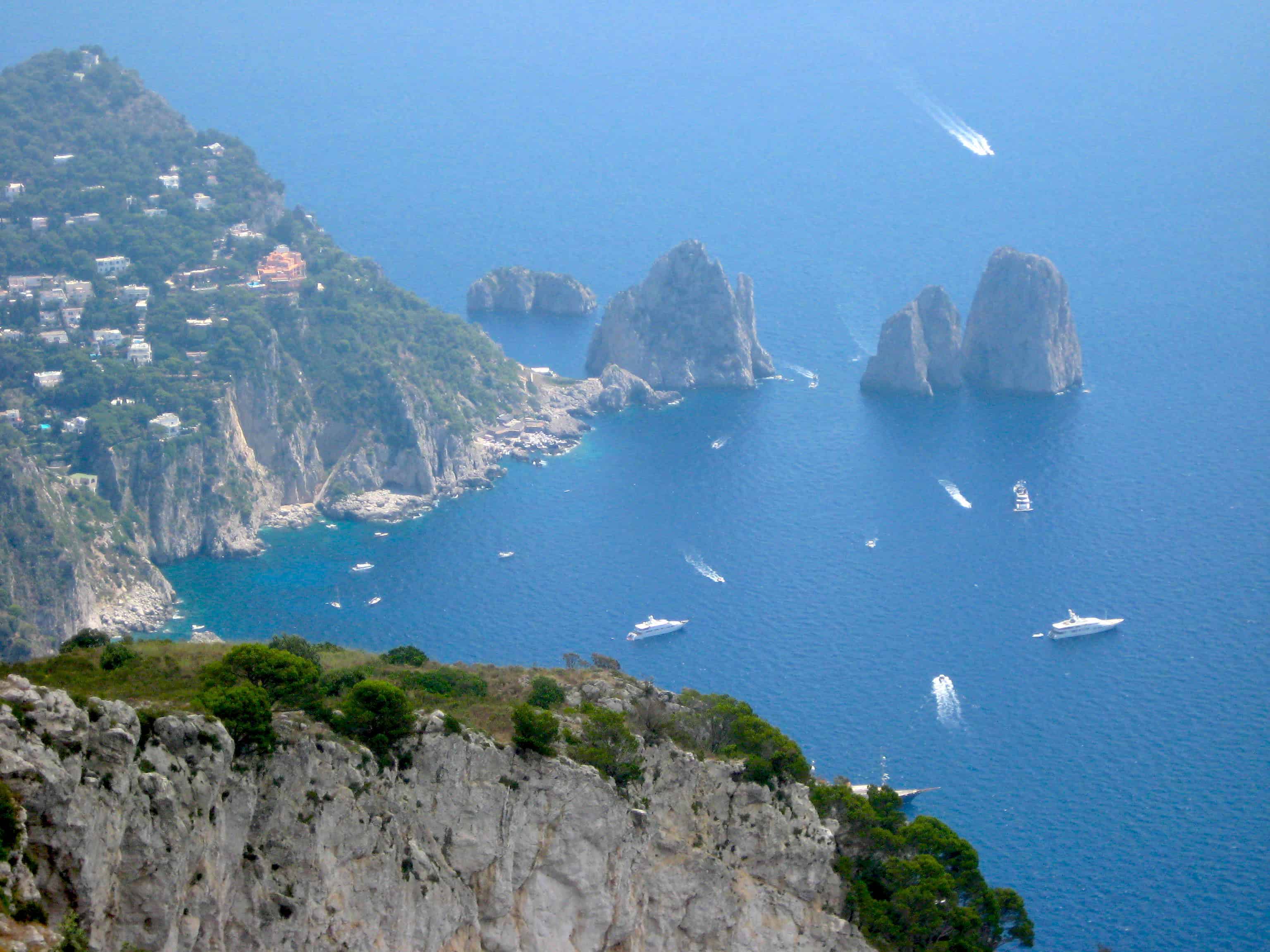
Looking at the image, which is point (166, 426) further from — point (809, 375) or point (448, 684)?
point (448, 684)

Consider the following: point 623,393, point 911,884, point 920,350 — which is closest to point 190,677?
point 911,884

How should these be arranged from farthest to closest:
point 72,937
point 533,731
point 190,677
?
1. point 533,731
2. point 190,677
3. point 72,937

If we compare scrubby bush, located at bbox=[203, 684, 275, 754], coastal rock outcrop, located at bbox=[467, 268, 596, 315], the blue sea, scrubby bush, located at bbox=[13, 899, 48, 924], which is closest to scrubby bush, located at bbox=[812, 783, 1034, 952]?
scrubby bush, located at bbox=[203, 684, 275, 754]

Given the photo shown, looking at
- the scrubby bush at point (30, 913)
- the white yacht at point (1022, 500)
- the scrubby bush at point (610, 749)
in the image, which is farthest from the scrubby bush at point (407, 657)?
the white yacht at point (1022, 500)

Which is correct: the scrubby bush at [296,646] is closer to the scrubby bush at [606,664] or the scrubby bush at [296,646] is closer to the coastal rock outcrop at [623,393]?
the scrubby bush at [606,664]

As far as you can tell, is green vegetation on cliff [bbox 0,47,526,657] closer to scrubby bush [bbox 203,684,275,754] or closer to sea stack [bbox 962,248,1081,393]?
sea stack [bbox 962,248,1081,393]

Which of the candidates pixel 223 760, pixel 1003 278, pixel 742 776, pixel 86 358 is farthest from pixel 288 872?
pixel 1003 278
